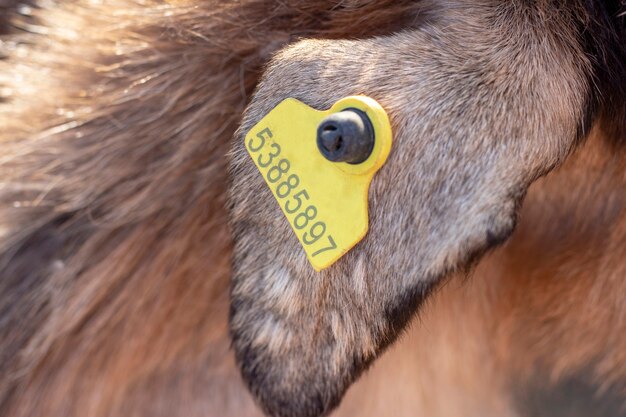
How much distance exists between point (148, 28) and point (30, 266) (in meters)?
0.36

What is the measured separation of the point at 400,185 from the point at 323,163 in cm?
7

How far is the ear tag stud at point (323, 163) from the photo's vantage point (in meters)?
0.64

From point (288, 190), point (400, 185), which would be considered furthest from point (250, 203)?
point (400, 185)

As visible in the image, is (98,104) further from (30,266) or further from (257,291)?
(257,291)

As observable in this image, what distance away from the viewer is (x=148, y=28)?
3.30ft

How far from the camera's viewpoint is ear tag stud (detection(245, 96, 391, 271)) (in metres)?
0.64

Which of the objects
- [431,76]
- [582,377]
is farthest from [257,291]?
[582,377]

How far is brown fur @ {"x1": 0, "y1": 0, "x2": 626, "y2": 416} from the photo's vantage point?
0.65m

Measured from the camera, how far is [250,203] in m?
0.71

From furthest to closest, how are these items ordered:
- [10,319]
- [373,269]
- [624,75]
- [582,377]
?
[582,377] < [10,319] < [624,75] < [373,269]

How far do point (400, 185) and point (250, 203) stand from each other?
150 mm

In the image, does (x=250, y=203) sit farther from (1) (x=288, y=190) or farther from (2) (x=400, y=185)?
(2) (x=400, y=185)

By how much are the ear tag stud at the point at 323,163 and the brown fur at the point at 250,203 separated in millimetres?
15

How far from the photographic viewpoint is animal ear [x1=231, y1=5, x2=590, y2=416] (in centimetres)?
64
